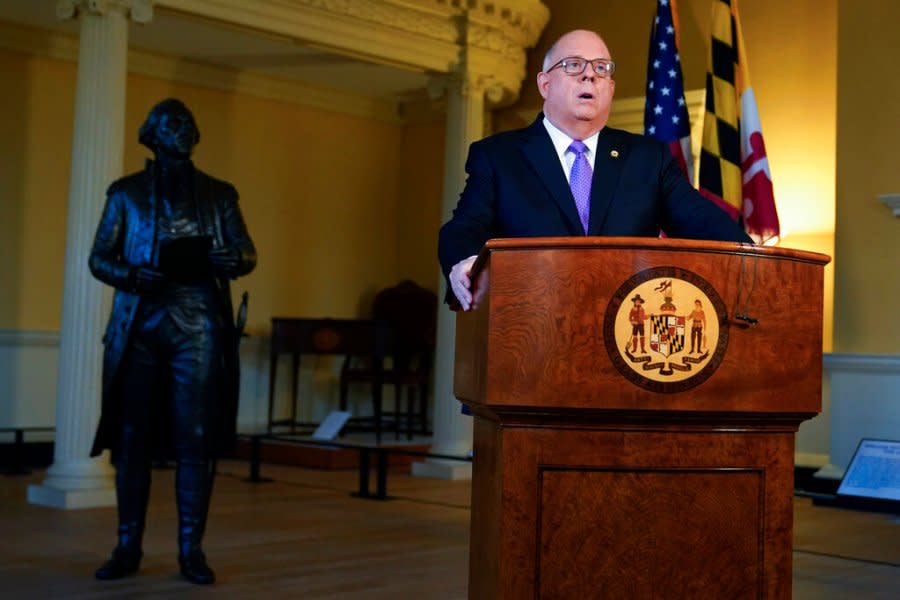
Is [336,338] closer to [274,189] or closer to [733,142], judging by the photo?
[274,189]

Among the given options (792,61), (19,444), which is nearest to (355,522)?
(19,444)

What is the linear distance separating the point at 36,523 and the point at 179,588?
6.75 feet

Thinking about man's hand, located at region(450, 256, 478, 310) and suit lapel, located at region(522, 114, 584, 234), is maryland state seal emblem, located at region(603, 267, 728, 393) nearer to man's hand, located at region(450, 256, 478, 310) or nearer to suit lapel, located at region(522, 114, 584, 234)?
man's hand, located at region(450, 256, 478, 310)

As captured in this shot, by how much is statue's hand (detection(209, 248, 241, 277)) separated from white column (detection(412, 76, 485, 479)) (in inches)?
178

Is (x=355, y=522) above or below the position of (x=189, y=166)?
below

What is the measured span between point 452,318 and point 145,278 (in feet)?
15.5

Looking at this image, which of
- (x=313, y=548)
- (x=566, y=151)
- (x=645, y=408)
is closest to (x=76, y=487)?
(x=313, y=548)

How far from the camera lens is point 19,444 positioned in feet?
27.6

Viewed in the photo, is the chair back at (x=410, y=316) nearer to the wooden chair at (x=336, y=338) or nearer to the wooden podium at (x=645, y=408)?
the wooden chair at (x=336, y=338)

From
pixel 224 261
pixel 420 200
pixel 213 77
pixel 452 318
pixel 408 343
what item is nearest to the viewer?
pixel 224 261

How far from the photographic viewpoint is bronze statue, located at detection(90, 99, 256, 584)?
443cm

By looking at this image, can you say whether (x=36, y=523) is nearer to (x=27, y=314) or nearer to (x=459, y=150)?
(x=27, y=314)

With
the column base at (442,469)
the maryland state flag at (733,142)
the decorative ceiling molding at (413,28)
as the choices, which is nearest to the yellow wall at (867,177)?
the maryland state flag at (733,142)

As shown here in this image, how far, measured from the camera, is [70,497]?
268 inches
